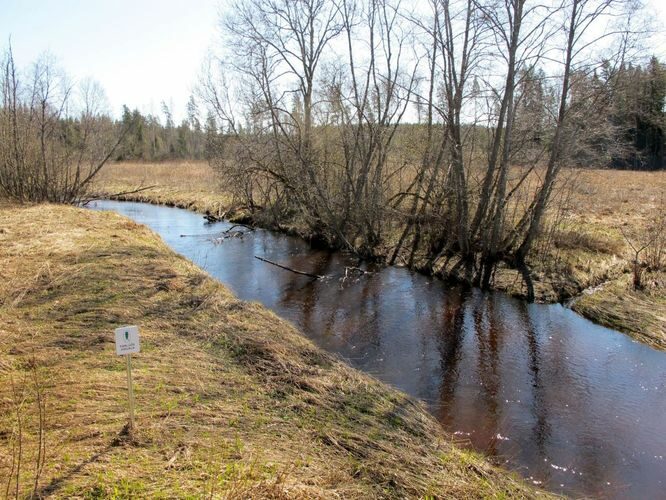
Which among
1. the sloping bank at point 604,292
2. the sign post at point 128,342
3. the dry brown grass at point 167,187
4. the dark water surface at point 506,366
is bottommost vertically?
the dark water surface at point 506,366

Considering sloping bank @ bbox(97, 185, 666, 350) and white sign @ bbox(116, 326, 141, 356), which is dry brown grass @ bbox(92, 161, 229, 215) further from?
white sign @ bbox(116, 326, 141, 356)

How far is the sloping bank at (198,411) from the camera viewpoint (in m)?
3.55

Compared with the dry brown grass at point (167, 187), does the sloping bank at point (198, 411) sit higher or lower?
lower

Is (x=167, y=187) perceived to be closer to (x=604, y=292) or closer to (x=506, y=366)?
(x=604, y=292)

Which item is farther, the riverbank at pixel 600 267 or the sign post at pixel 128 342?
the riverbank at pixel 600 267

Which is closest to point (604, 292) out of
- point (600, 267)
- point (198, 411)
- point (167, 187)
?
point (600, 267)

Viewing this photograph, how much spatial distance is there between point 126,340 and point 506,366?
20.8ft

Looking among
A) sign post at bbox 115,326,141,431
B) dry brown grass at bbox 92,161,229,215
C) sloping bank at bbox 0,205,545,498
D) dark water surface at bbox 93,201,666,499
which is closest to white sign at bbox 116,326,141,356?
sign post at bbox 115,326,141,431

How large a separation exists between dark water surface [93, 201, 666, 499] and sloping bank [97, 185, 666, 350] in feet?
1.29

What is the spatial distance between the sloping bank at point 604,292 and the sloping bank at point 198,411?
612 cm

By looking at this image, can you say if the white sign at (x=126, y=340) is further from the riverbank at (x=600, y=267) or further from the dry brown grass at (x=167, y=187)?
the dry brown grass at (x=167, y=187)

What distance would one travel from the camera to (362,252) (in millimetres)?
15555

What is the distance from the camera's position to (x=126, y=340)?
3.81 metres

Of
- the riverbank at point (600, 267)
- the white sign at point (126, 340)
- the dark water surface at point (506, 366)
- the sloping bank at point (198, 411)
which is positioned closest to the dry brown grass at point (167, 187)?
the riverbank at point (600, 267)
